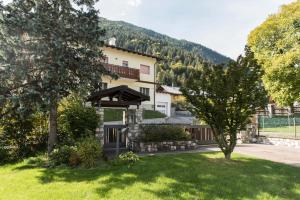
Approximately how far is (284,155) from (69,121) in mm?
10558

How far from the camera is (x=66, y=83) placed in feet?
40.3

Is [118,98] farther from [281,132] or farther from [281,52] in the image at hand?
[281,52]

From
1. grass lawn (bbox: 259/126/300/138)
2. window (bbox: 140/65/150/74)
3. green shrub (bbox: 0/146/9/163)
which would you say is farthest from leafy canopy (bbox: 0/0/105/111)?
window (bbox: 140/65/150/74)

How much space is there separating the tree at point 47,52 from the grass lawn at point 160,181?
309cm

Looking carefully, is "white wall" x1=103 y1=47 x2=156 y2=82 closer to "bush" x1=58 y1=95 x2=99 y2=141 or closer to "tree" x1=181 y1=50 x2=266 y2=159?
"bush" x1=58 y1=95 x2=99 y2=141

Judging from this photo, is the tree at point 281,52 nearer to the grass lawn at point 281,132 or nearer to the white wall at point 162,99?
the grass lawn at point 281,132

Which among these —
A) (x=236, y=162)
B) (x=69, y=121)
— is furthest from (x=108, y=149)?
(x=236, y=162)

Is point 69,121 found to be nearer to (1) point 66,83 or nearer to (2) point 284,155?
(1) point 66,83

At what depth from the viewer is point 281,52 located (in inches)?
1136

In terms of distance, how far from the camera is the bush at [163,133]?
50.5 feet

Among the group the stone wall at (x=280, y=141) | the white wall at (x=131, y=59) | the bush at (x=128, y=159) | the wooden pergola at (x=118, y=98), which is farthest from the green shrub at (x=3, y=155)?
the white wall at (x=131, y=59)

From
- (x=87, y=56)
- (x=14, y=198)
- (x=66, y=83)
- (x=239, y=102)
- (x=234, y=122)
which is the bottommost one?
(x=14, y=198)

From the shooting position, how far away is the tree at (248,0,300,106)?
26.0m

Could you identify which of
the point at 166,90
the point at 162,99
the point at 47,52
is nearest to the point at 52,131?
the point at 47,52
